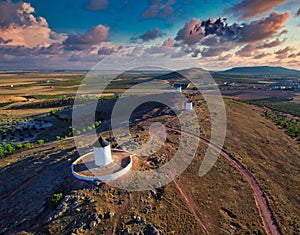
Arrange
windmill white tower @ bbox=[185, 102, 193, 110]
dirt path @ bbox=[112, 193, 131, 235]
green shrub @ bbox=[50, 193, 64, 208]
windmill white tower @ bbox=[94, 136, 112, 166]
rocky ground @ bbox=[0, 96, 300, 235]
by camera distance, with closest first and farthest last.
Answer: dirt path @ bbox=[112, 193, 131, 235] → rocky ground @ bbox=[0, 96, 300, 235] → green shrub @ bbox=[50, 193, 64, 208] → windmill white tower @ bbox=[94, 136, 112, 166] → windmill white tower @ bbox=[185, 102, 193, 110]

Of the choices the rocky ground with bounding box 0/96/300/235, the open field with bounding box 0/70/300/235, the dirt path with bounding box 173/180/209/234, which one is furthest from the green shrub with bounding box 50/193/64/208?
the dirt path with bounding box 173/180/209/234

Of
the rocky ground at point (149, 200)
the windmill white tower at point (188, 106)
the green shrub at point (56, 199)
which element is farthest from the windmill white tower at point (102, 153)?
the windmill white tower at point (188, 106)

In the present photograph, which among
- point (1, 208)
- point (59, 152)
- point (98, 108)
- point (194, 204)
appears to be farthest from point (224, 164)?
point (98, 108)

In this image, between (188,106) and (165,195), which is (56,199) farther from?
(188,106)

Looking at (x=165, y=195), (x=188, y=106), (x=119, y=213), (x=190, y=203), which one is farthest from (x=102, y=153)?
(x=188, y=106)

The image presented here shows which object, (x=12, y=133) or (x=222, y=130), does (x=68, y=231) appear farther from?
(x=12, y=133)

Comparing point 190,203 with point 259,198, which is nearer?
point 190,203

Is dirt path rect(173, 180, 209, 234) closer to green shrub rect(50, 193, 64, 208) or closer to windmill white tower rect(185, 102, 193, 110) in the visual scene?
green shrub rect(50, 193, 64, 208)
